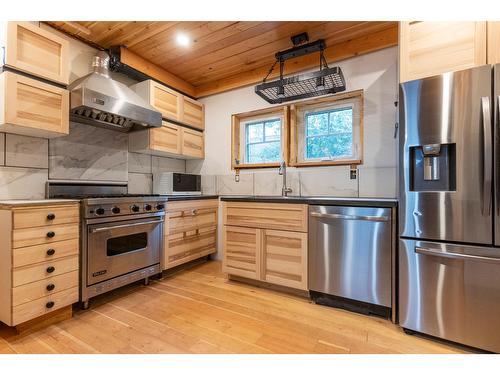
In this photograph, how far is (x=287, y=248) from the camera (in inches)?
85.4

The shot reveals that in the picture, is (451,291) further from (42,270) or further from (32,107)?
(32,107)

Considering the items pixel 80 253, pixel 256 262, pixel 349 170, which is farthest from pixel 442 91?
pixel 80 253

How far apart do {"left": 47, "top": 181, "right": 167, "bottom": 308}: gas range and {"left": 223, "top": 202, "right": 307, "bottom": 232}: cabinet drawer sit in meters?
0.74

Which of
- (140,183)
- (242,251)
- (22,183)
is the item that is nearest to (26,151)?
(22,183)

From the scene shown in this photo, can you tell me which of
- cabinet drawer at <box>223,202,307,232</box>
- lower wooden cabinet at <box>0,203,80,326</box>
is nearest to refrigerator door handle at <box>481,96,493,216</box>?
cabinet drawer at <box>223,202,307,232</box>

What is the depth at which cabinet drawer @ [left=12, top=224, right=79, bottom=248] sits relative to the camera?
60.6 inches

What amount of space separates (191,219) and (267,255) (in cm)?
108

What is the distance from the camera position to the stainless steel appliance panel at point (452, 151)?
1385mm

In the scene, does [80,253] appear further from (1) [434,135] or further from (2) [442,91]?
(2) [442,91]

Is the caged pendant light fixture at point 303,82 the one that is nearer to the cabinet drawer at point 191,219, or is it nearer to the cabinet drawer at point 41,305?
the cabinet drawer at point 191,219

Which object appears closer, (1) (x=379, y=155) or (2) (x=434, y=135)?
(2) (x=434, y=135)

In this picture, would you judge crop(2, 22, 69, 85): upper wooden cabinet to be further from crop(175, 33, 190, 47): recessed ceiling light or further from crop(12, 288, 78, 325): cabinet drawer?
crop(12, 288, 78, 325): cabinet drawer
